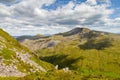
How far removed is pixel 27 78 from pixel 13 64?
8440 cm

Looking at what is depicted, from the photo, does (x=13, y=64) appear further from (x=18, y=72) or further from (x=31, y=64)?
(x=31, y=64)

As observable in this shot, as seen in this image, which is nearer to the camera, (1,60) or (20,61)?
(1,60)

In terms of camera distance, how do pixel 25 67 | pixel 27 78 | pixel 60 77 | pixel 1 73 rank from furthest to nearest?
1. pixel 25 67
2. pixel 1 73
3. pixel 60 77
4. pixel 27 78

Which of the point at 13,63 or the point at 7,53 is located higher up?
the point at 7,53

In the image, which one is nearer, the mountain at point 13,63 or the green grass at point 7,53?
the mountain at point 13,63

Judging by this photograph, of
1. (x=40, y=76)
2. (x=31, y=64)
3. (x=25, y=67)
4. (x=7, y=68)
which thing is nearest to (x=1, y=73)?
(x=7, y=68)

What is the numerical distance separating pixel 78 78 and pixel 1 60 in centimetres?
8352

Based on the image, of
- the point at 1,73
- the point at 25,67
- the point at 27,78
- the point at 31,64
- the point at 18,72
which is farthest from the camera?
the point at 31,64

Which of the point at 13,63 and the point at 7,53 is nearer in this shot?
the point at 13,63

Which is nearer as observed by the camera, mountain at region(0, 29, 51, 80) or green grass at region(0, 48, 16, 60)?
mountain at region(0, 29, 51, 80)

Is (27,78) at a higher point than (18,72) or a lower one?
higher

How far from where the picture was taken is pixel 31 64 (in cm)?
14800

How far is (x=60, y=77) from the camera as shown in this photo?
167 ft

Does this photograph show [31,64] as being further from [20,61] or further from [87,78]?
[87,78]
